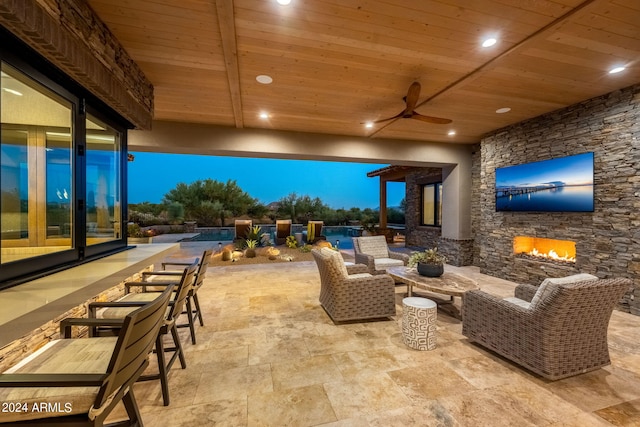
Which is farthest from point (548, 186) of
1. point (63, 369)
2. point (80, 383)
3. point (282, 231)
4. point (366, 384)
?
point (282, 231)

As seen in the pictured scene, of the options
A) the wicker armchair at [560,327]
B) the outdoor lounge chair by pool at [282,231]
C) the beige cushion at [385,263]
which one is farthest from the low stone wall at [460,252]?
the outdoor lounge chair by pool at [282,231]

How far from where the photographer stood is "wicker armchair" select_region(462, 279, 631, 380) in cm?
189

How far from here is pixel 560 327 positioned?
195 centimetres

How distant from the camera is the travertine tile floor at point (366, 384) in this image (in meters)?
1.70

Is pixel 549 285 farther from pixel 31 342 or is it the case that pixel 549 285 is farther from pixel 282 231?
pixel 282 231

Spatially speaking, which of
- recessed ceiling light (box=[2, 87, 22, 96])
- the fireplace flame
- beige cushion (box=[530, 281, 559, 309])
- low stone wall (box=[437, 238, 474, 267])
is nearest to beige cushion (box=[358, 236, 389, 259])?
low stone wall (box=[437, 238, 474, 267])

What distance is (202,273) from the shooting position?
272 centimetres

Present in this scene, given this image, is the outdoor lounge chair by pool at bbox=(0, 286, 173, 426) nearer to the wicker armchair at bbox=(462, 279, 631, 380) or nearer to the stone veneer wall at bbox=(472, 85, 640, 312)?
the wicker armchair at bbox=(462, 279, 631, 380)

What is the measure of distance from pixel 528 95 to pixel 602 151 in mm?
1339

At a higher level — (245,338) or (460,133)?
(460,133)

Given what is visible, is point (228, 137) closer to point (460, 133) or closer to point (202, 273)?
point (202, 273)

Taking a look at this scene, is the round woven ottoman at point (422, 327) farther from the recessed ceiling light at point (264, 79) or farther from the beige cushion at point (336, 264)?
the recessed ceiling light at point (264, 79)

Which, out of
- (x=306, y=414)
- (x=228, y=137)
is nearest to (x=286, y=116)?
(x=228, y=137)

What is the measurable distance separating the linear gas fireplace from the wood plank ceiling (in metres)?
2.28
